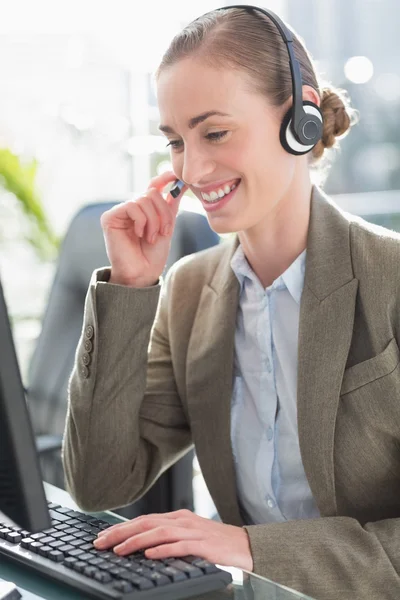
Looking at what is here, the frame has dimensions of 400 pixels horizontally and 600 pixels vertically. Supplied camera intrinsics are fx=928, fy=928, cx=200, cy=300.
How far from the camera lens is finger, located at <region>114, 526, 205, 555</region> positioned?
3.39ft

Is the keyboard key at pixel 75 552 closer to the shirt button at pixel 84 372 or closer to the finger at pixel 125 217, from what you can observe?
the shirt button at pixel 84 372

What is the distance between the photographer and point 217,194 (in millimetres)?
1354

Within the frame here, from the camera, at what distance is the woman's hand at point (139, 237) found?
1.46m

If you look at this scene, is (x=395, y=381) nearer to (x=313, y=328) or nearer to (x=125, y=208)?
(x=313, y=328)

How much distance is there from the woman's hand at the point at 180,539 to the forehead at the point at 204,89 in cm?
56

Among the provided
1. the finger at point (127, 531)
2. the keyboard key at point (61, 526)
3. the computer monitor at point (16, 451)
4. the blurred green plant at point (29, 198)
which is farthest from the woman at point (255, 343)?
the blurred green plant at point (29, 198)

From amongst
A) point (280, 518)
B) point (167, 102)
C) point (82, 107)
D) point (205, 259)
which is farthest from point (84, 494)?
point (82, 107)

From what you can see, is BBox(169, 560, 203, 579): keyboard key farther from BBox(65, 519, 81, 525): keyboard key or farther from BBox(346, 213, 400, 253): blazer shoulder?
BBox(346, 213, 400, 253): blazer shoulder

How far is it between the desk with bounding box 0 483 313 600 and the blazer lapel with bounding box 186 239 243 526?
0.40m

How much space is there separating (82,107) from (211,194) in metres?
3.14

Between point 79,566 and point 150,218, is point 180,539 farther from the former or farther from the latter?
point 150,218

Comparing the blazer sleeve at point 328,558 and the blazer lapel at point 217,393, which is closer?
the blazer sleeve at point 328,558

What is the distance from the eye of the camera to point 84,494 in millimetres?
1444

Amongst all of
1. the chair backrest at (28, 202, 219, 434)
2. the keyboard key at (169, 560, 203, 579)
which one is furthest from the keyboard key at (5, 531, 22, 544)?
the chair backrest at (28, 202, 219, 434)
